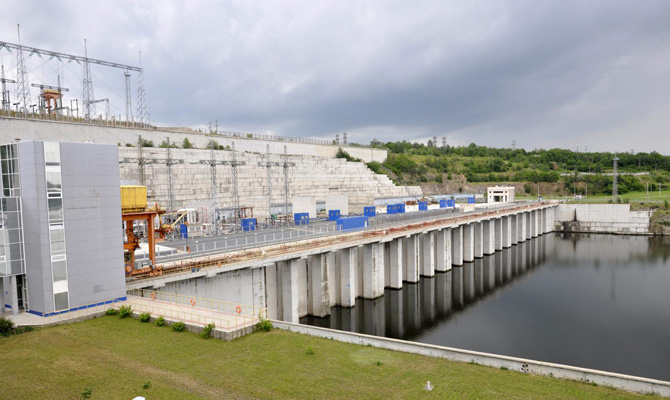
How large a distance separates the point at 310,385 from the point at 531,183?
186305 mm

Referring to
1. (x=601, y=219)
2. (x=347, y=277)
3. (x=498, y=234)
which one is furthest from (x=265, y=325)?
(x=601, y=219)

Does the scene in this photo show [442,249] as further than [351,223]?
Yes

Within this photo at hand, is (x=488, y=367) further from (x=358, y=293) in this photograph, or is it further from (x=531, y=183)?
(x=531, y=183)

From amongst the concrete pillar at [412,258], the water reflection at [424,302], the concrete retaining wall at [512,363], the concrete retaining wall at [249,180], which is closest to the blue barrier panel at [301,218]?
the concrete retaining wall at [249,180]

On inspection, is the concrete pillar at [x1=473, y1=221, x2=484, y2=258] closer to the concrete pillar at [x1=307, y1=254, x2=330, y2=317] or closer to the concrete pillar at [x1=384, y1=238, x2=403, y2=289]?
the concrete pillar at [x1=384, y1=238, x2=403, y2=289]

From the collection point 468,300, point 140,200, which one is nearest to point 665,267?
point 468,300

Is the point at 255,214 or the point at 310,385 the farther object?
the point at 255,214

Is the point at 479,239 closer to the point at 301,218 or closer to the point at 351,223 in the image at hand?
the point at 301,218

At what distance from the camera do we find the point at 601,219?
111 metres

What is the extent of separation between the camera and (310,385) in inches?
671

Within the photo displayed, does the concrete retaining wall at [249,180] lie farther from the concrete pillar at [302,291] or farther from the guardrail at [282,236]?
the concrete pillar at [302,291]

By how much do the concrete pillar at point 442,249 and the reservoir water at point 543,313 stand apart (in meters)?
1.75

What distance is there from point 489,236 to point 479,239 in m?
3.05

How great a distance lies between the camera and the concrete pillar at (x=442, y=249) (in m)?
63.5
